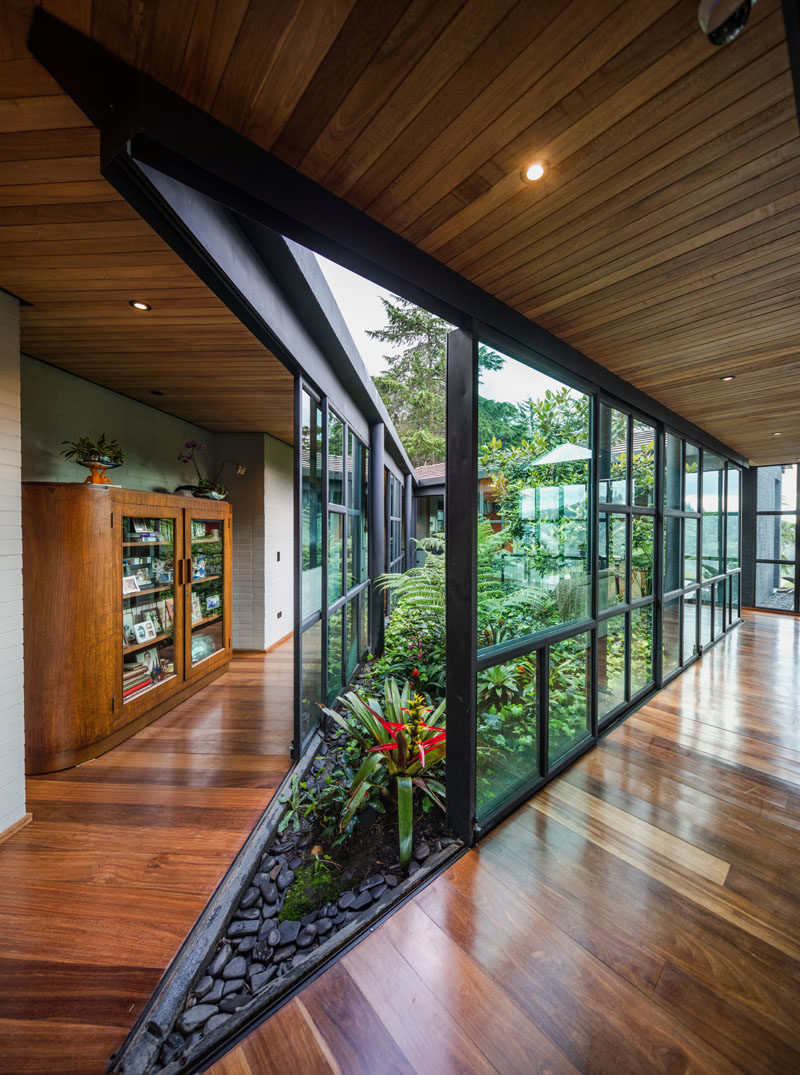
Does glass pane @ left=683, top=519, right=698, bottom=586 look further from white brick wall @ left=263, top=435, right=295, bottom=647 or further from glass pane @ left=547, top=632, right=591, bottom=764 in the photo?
white brick wall @ left=263, top=435, right=295, bottom=647

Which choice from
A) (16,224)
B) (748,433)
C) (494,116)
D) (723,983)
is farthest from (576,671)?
(748,433)

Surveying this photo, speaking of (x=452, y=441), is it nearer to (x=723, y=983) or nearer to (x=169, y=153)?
(x=169, y=153)

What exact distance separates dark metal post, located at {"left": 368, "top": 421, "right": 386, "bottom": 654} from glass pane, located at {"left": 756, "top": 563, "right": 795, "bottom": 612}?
6.96 m

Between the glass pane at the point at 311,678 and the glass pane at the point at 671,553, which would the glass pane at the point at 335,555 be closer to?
the glass pane at the point at 311,678

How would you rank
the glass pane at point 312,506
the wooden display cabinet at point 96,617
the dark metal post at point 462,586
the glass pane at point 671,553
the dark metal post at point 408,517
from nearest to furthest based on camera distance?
the dark metal post at point 462,586, the wooden display cabinet at point 96,617, the glass pane at point 312,506, the glass pane at point 671,553, the dark metal post at point 408,517

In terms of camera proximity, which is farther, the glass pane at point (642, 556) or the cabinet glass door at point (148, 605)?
the glass pane at point (642, 556)

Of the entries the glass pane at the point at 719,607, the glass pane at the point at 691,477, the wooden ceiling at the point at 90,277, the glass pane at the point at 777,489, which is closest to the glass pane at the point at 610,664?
the glass pane at the point at 691,477

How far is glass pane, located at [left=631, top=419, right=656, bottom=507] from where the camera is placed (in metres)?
3.08

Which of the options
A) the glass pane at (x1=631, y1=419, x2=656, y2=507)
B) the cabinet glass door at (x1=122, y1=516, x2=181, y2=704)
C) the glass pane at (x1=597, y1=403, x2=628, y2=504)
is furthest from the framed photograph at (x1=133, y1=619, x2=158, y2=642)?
the glass pane at (x1=631, y1=419, x2=656, y2=507)

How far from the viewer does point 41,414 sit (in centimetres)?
270

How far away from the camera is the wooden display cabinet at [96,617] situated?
2438 millimetres

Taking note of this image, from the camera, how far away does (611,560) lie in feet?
9.29

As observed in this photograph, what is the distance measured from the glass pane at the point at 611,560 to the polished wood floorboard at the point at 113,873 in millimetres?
2250

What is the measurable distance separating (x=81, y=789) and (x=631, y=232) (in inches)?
138
